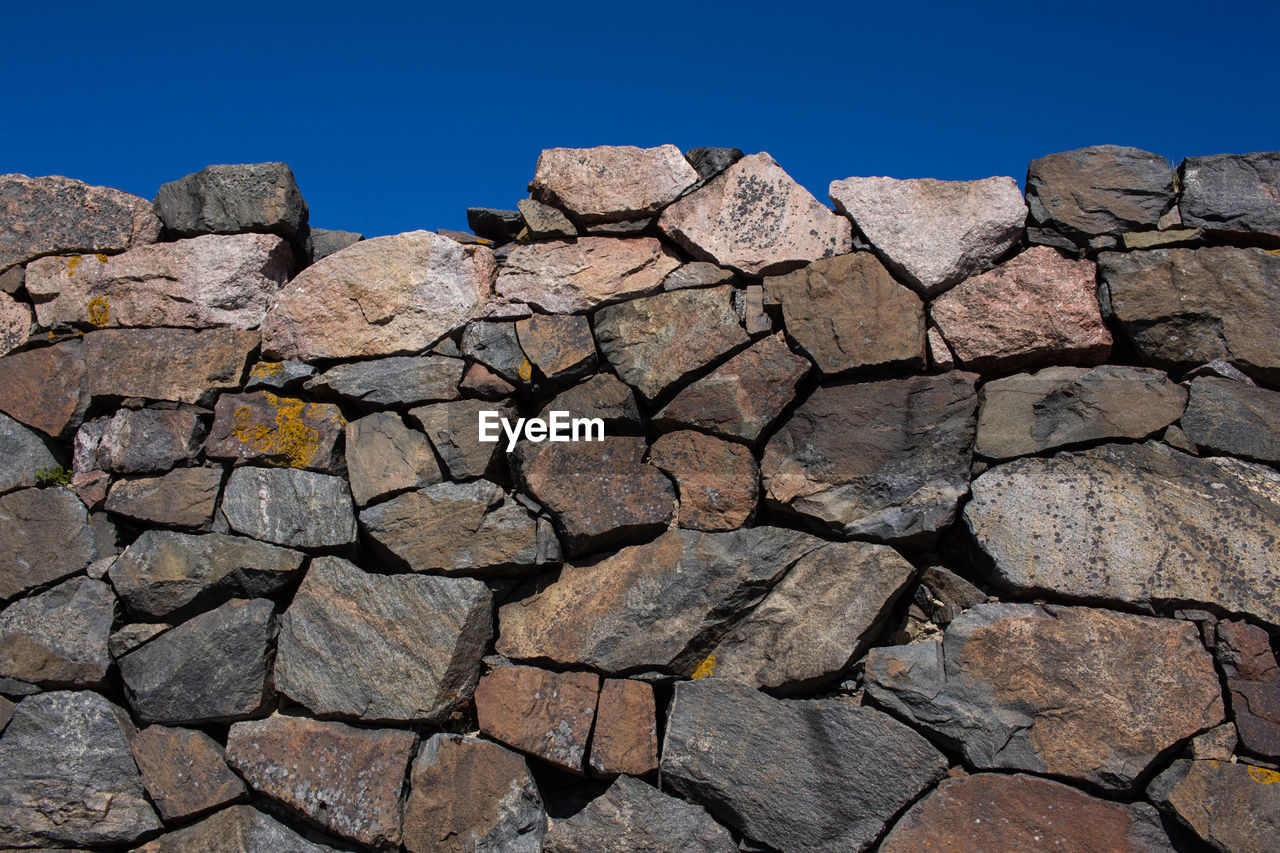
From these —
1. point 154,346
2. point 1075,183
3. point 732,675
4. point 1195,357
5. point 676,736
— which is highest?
point 1075,183

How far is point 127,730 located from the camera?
3.42m

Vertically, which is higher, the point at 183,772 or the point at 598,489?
the point at 598,489

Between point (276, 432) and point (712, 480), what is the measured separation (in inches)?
73.2

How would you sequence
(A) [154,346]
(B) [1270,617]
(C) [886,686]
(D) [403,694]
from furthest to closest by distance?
(A) [154,346] < (D) [403,694] < (C) [886,686] < (B) [1270,617]

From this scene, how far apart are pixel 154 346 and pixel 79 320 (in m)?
0.43

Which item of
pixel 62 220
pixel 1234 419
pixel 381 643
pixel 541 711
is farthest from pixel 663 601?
pixel 62 220

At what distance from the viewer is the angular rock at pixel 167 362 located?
12.0 feet

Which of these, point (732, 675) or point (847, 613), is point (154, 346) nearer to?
point (732, 675)

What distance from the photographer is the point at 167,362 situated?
12.1 feet

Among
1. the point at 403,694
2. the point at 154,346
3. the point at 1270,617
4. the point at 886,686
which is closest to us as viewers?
the point at 1270,617

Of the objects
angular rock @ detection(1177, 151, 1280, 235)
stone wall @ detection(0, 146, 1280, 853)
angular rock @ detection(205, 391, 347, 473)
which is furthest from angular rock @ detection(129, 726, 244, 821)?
angular rock @ detection(1177, 151, 1280, 235)

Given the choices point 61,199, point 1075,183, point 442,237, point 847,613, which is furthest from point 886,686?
point 61,199

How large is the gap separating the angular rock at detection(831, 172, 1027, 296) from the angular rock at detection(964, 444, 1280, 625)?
810 millimetres

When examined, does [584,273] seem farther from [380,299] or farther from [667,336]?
[380,299]
